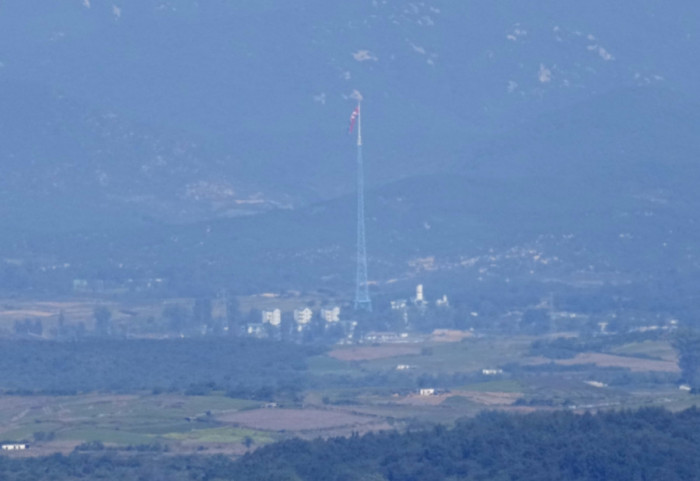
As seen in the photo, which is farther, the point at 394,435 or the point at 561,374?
the point at 561,374

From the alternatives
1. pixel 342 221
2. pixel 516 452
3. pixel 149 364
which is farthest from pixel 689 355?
pixel 342 221

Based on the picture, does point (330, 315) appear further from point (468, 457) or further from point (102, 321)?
point (468, 457)

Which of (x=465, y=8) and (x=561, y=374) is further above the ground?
(x=465, y=8)

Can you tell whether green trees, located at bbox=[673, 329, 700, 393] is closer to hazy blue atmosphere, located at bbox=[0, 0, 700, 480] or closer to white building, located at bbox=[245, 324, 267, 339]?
hazy blue atmosphere, located at bbox=[0, 0, 700, 480]

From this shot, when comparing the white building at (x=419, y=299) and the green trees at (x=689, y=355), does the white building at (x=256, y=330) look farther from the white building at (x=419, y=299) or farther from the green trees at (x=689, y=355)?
the green trees at (x=689, y=355)

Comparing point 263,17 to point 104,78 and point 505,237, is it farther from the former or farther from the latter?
point 505,237

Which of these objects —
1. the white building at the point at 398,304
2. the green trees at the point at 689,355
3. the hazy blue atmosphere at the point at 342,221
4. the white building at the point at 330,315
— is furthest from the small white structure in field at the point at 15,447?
the white building at the point at 398,304

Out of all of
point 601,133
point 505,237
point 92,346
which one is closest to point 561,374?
point 92,346
